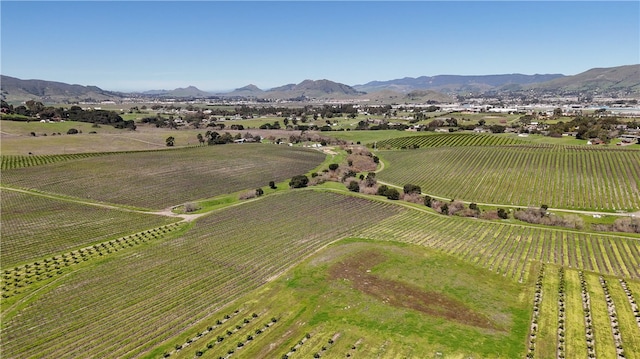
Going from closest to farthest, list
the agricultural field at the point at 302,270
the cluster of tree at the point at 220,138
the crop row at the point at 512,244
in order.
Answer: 1. the agricultural field at the point at 302,270
2. the crop row at the point at 512,244
3. the cluster of tree at the point at 220,138

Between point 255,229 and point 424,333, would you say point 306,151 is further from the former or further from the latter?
point 424,333

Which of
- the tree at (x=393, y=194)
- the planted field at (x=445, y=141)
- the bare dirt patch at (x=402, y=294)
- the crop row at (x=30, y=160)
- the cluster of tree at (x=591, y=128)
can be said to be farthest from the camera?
the planted field at (x=445, y=141)

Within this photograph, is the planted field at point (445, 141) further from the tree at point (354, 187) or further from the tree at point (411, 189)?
the tree at point (354, 187)

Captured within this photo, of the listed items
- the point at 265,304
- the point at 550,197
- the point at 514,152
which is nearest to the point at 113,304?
the point at 265,304

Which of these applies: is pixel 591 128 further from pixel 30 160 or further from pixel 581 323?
pixel 30 160

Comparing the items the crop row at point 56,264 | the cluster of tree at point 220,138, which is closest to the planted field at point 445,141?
the cluster of tree at point 220,138

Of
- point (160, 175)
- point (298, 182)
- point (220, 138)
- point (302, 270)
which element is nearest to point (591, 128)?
point (298, 182)

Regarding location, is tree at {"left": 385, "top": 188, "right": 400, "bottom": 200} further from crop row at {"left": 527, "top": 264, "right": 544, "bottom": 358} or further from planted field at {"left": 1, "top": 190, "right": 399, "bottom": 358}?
crop row at {"left": 527, "top": 264, "right": 544, "bottom": 358}
